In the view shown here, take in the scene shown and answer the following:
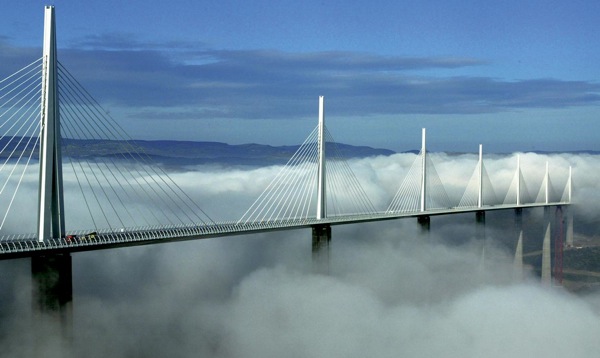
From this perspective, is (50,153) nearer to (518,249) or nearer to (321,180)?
(321,180)

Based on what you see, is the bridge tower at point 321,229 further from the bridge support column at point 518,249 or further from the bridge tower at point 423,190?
the bridge support column at point 518,249

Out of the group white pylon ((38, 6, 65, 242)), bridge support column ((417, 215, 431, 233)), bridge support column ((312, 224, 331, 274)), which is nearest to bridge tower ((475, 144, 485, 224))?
bridge support column ((417, 215, 431, 233))

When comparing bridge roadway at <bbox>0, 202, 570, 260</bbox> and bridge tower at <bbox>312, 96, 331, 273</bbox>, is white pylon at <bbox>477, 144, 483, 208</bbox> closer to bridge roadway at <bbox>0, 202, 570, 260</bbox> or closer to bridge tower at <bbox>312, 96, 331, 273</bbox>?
bridge roadway at <bbox>0, 202, 570, 260</bbox>

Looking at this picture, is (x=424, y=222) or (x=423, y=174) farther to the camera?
(x=423, y=174)

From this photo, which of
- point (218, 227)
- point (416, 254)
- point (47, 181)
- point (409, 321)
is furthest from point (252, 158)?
point (47, 181)

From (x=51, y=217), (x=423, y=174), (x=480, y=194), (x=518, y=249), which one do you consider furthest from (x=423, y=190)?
(x=51, y=217)

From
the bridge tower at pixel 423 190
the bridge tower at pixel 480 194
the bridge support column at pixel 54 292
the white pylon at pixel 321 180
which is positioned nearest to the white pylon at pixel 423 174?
the bridge tower at pixel 423 190

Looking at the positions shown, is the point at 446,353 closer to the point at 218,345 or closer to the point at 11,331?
the point at 218,345
